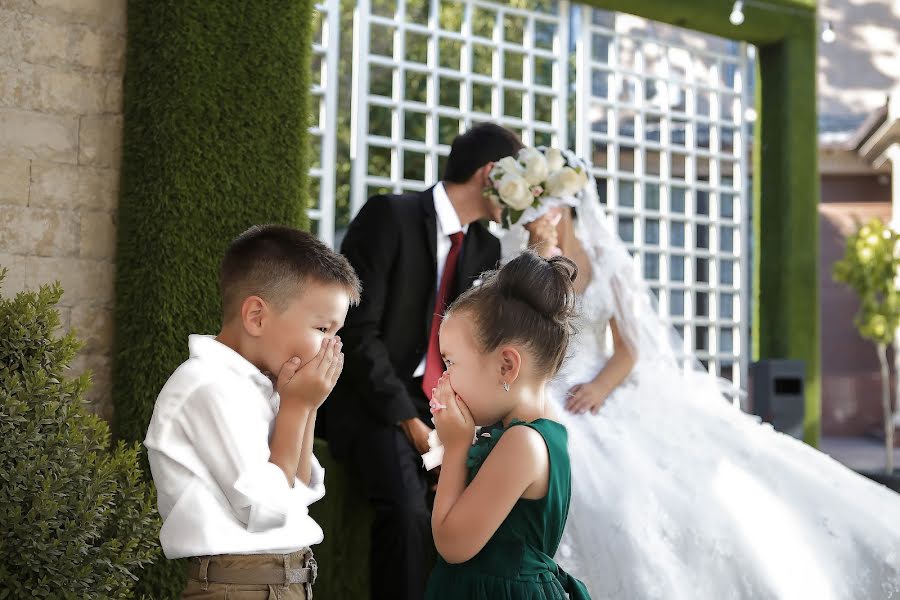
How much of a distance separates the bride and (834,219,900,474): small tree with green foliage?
192 inches

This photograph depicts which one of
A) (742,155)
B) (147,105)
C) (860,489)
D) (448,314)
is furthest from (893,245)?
(448,314)

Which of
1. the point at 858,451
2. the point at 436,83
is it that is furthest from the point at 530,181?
the point at 858,451

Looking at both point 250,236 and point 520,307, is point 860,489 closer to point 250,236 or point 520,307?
point 520,307

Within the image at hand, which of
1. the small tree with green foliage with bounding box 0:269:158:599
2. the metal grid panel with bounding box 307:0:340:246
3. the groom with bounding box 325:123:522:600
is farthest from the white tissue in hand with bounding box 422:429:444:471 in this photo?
the metal grid panel with bounding box 307:0:340:246

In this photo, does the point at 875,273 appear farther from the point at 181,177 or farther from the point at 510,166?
the point at 181,177

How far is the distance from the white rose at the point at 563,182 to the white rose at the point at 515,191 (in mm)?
186

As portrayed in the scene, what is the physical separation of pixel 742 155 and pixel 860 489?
4581mm

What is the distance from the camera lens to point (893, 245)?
8.06 meters

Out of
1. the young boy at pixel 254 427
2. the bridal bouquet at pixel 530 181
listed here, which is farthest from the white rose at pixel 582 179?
the young boy at pixel 254 427

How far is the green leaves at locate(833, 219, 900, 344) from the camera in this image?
8.05m

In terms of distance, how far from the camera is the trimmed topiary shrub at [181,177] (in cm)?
337

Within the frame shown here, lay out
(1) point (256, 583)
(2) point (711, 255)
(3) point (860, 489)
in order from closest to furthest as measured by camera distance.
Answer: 1. (1) point (256, 583)
2. (3) point (860, 489)
3. (2) point (711, 255)

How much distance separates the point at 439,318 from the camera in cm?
349

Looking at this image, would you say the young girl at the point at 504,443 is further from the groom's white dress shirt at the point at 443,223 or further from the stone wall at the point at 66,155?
the stone wall at the point at 66,155
